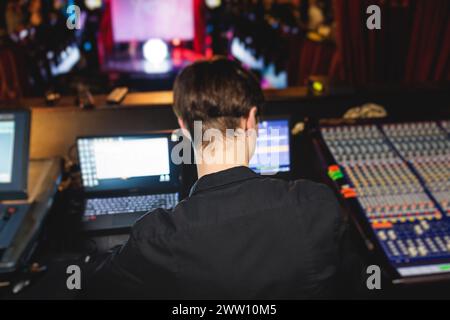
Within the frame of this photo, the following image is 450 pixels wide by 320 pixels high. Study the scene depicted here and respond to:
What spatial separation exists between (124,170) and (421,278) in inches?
47.7

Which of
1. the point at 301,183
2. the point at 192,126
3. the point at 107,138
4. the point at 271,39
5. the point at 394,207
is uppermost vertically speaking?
the point at 192,126

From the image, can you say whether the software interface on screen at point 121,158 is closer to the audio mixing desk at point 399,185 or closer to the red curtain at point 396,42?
the audio mixing desk at point 399,185

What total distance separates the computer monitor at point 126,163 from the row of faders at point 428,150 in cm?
100

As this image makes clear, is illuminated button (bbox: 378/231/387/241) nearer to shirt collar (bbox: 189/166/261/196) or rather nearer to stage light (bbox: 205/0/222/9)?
shirt collar (bbox: 189/166/261/196)

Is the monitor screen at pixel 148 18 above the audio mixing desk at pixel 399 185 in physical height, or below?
below

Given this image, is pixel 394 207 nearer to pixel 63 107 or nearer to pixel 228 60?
pixel 228 60

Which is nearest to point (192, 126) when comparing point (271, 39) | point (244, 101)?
point (244, 101)

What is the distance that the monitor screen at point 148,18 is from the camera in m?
9.99

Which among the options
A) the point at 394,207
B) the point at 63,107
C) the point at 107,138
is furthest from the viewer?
the point at 63,107

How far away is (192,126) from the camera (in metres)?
1.12

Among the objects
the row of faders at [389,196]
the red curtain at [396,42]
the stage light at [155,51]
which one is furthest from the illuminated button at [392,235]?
the stage light at [155,51]

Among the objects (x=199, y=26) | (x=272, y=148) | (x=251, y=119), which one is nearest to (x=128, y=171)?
(x=272, y=148)

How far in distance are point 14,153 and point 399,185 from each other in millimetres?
1528

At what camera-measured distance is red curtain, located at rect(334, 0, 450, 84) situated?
2506mm
